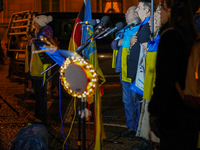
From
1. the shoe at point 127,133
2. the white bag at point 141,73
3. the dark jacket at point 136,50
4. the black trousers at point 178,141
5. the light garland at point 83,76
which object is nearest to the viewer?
the black trousers at point 178,141

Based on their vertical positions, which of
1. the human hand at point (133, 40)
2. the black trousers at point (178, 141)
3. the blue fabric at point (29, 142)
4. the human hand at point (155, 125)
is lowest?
the blue fabric at point (29, 142)

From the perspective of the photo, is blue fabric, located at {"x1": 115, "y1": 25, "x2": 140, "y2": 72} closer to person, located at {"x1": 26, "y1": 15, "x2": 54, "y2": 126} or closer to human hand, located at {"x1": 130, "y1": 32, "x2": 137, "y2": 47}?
human hand, located at {"x1": 130, "y1": 32, "x2": 137, "y2": 47}

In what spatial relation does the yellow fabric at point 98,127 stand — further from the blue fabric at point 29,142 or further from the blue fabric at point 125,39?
the blue fabric at point 125,39

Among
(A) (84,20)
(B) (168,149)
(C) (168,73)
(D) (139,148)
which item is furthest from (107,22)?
(D) (139,148)

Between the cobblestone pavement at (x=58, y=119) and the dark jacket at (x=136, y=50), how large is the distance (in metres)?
1.05

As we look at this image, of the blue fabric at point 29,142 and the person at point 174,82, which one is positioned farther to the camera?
the blue fabric at point 29,142

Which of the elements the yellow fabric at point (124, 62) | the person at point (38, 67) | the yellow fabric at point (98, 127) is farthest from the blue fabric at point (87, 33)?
the person at point (38, 67)

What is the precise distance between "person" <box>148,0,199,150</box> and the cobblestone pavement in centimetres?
217

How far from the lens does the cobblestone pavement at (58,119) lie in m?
4.79

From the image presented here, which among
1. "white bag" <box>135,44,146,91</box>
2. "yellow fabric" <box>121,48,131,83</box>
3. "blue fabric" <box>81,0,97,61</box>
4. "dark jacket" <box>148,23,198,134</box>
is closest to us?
"dark jacket" <box>148,23,198,134</box>

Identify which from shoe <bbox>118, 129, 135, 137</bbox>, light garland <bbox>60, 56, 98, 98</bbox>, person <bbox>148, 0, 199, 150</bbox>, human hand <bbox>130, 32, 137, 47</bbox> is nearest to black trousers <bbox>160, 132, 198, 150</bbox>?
person <bbox>148, 0, 199, 150</bbox>

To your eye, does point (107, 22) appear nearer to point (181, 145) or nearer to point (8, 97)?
point (181, 145)

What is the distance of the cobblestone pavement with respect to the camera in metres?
4.79

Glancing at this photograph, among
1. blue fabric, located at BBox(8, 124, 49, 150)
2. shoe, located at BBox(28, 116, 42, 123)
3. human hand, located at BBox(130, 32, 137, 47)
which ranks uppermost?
human hand, located at BBox(130, 32, 137, 47)
